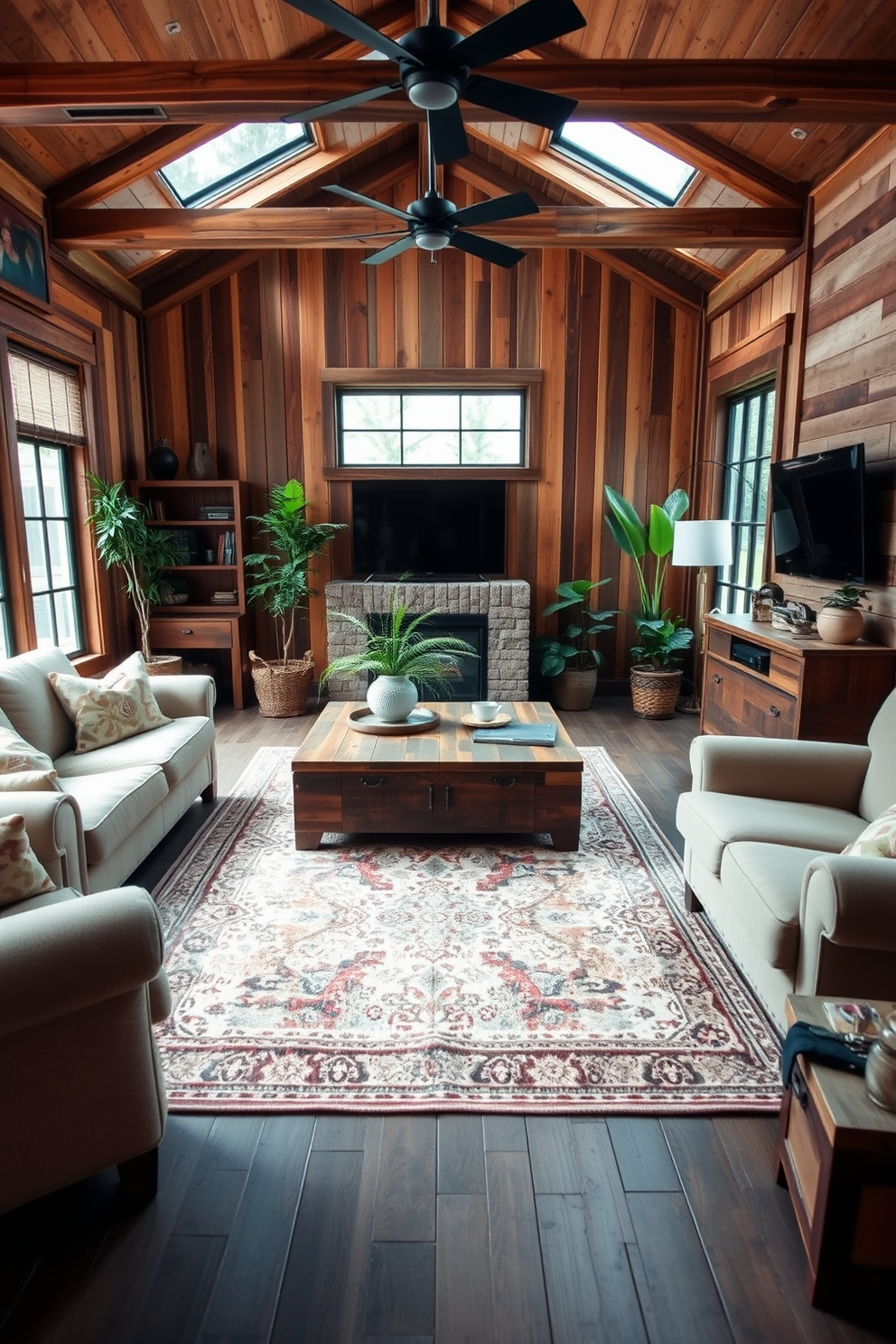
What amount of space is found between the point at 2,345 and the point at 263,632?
111 inches

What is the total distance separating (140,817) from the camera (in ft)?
9.68

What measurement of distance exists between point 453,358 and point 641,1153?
5.56 m

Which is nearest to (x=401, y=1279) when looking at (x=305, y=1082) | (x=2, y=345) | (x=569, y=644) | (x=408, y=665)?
(x=305, y=1082)

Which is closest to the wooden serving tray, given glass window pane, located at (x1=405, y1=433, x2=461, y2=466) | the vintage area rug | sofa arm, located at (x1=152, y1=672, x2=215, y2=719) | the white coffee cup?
the white coffee cup

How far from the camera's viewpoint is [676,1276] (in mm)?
1477

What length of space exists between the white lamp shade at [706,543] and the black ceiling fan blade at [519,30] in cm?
315

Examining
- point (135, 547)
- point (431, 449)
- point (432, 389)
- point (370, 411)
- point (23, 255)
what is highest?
point (23, 255)

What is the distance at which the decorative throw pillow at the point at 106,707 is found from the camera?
3361 millimetres

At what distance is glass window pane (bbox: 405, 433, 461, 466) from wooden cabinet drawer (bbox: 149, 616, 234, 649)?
→ 1940 millimetres

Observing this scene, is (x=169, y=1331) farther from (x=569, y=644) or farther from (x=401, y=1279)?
(x=569, y=644)

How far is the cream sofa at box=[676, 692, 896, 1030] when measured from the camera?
1753 mm

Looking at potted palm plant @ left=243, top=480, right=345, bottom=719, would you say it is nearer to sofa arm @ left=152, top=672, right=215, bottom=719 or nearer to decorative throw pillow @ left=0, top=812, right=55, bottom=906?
sofa arm @ left=152, top=672, right=215, bottom=719

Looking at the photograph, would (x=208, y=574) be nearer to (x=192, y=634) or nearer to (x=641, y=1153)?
(x=192, y=634)

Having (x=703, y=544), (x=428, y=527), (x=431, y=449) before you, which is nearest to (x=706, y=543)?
(x=703, y=544)
